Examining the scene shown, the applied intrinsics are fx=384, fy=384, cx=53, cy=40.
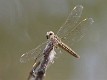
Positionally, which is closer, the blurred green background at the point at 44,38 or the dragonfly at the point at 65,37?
the dragonfly at the point at 65,37

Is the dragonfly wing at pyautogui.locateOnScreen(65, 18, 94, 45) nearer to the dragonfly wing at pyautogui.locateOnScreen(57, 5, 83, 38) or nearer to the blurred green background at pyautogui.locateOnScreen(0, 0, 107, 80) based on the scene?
the dragonfly wing at pyautogui.locateOnScreen(57, 5, 83, 38)

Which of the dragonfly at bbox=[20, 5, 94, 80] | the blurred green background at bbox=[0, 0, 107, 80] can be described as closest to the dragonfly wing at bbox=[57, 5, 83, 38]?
the dragonfly at bbox=[20, 5, 94, 80]

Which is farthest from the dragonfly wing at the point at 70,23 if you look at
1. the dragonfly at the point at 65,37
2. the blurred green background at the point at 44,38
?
the blurred green background at the point at 44,38

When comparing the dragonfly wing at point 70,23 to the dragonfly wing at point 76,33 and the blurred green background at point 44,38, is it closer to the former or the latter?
the dragonfly wing at point 76,33

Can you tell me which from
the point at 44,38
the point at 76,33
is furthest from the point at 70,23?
the point at 44,38

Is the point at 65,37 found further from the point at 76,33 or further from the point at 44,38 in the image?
the point at 44,38

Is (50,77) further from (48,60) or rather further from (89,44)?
→ (48,60)

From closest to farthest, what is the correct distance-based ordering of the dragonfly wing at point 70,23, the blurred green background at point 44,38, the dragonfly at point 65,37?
the dragonfly at point 65,37 < the dragonfly wing at point 70,23 < the blurred green background at point 44,38

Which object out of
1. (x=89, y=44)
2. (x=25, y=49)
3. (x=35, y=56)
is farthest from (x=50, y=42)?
(x=89, y=44)
